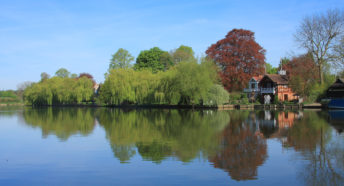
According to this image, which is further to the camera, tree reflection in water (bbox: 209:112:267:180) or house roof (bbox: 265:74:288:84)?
house roof (bbox: 265:74:288:84)

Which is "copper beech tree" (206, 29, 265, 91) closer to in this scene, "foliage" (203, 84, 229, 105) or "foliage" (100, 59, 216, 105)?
"foliage" (100, 59, 216, 105)

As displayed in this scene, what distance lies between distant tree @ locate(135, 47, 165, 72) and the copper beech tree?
69.4 ft

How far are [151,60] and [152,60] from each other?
244 millimetres

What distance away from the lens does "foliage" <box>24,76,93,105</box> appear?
6706cm

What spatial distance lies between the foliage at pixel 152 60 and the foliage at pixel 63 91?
13.1 meters

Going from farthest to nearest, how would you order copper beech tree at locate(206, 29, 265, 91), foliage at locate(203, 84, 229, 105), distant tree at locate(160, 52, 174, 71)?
1. distant tree at locate(160, 52, 174, 71)
2. copper beech tree at locate(206, 29, 265, 91)
3. foliage at locate(203, 84, 229, 105)

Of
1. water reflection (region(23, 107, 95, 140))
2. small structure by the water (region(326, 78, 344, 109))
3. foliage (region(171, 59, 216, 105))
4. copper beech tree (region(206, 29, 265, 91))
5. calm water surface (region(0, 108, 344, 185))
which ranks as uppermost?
copper beech tree (region(206, 29, 265, 91))

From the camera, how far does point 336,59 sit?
41156mm

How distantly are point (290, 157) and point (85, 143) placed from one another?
9.25m

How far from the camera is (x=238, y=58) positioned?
176ft

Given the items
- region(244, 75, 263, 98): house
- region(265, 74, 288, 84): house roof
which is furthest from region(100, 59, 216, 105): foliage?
region(244, 75, 263, 98): house

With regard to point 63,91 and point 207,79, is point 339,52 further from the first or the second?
point 63,91

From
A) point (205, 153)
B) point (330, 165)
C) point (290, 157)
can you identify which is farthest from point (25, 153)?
point (330, 165)

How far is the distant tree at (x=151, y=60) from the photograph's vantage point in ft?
244
